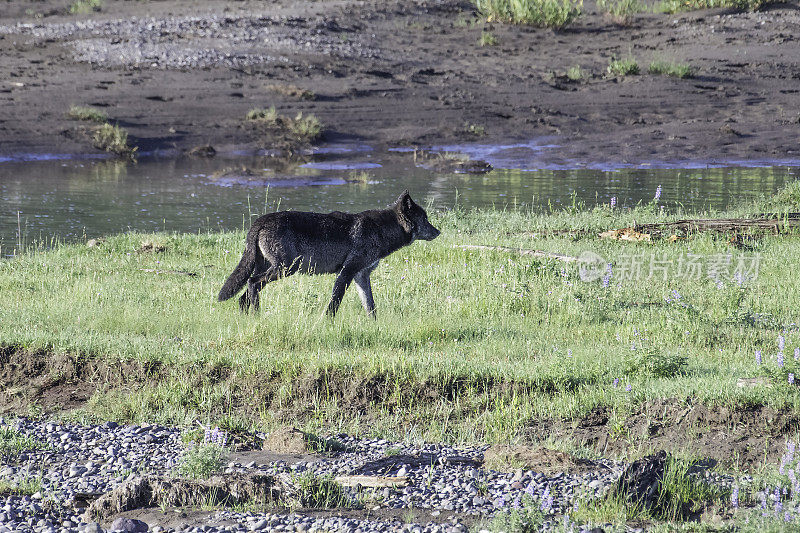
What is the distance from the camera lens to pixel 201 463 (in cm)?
584

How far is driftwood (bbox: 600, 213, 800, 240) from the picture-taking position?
14117 millimetres

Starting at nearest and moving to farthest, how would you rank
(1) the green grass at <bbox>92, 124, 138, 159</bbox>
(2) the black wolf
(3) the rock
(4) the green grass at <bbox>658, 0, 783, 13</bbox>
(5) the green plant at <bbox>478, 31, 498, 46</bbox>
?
1. (3) the rock
2. (2) the black wolf
3. (1) the green grass at <bbox>92, 124, 138, 159</bbox>
4. (5) the green plant at <bbox>478, 31, 498, 46</bbox>
5. (4) the green grass at <bbox>658, 0, 783, 13</bbox>

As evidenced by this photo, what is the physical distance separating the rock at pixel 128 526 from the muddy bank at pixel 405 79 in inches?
885

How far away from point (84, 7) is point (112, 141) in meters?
17.7

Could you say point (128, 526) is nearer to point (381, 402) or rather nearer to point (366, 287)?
point (381, 402)

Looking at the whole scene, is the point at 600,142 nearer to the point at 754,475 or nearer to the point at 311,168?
the point at 311,168

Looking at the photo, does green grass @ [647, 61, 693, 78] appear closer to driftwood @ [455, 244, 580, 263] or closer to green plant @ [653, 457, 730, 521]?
driftwood @ [455, 244, 580, 263]

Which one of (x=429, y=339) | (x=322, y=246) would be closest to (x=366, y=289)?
(x=322, y=246)

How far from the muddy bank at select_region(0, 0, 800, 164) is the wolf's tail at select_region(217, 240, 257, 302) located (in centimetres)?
1873

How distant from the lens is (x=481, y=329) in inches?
361

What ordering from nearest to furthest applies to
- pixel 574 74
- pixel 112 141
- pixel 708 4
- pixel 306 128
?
1. pixel 112 141
2. pixel 306 128
3. pixel 574 74
4. pixel 708 4

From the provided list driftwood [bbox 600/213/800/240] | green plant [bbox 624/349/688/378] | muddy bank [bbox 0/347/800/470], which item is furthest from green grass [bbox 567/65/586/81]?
muddy bank [bbox 0/347/800/470]

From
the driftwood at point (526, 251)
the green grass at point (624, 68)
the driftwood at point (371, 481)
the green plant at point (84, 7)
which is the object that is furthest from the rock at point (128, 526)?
the green plant at point (84, 7)

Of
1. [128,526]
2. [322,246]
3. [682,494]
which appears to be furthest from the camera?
[322,246]
